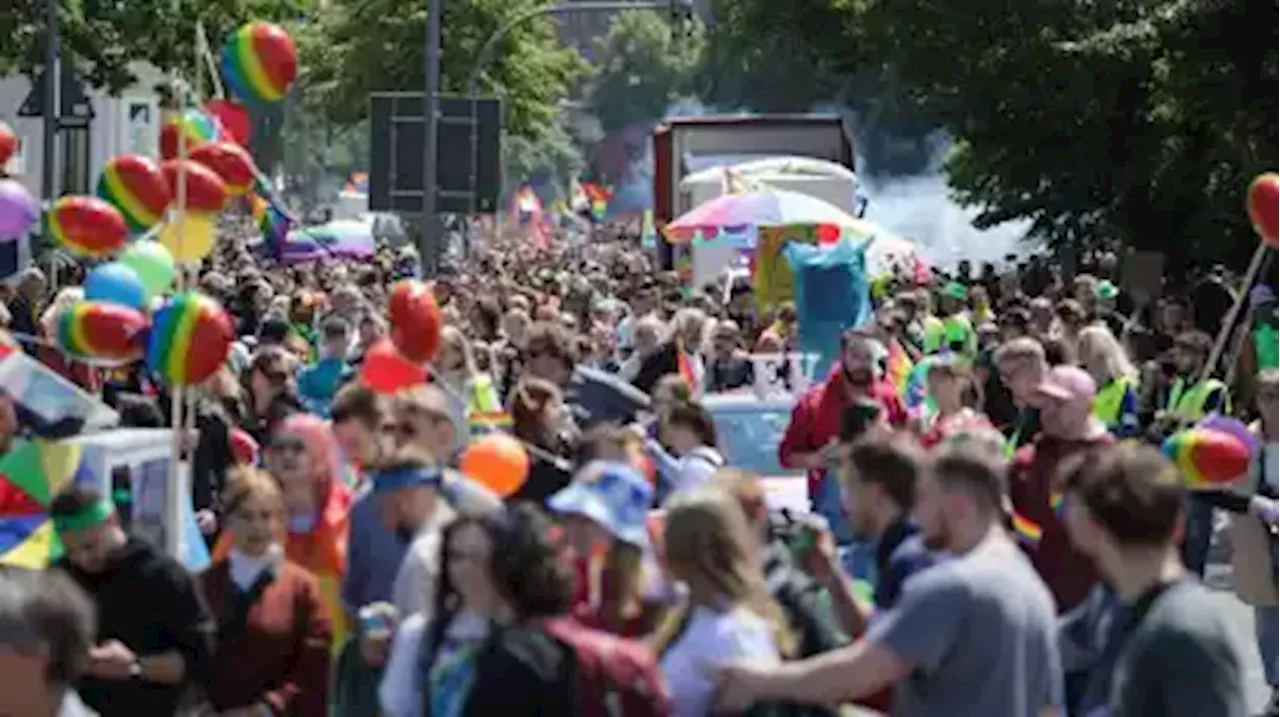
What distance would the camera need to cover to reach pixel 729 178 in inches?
1555

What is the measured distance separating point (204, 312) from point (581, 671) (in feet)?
15.4

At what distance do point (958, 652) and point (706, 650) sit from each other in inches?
23.5

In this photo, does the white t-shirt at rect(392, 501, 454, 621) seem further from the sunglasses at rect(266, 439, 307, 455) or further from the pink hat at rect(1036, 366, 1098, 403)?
the pink hat at rect(1036, 366, 1098, 403)

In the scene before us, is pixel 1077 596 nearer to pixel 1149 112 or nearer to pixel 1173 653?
pixel 1173 653

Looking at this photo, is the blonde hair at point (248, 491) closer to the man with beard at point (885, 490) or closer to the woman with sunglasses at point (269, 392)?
the man with beard at point (885, 490)

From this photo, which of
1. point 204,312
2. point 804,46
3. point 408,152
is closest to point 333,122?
point 804,46

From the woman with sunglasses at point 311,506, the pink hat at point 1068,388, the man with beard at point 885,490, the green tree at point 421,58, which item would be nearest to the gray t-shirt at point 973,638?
the man with beard at point 885,490

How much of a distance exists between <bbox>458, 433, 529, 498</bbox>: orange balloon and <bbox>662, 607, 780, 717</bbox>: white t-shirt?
252 centimetres

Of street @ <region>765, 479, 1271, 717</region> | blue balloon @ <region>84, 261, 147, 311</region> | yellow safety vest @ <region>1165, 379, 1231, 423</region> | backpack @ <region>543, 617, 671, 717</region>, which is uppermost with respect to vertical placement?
blue balloon @ <region>84, 261, 147, 311</region>

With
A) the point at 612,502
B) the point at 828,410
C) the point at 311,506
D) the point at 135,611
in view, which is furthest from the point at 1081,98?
the point at 612,502

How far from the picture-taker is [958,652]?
328 inches

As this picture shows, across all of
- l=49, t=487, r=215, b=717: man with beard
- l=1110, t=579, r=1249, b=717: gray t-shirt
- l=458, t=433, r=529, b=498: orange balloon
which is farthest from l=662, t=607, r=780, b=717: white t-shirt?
l=458, t=433, r=529, b=498: orange balloon

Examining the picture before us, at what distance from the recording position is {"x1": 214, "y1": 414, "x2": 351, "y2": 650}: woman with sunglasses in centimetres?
1070

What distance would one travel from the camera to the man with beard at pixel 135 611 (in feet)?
31.4
